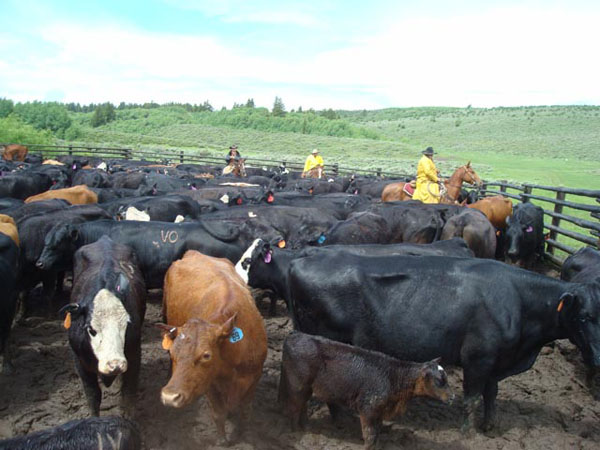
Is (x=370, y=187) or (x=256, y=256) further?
(x=370, y=187)

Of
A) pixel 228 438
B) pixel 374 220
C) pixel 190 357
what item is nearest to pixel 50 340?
pixel 228 438

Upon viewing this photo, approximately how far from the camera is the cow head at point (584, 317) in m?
4.28

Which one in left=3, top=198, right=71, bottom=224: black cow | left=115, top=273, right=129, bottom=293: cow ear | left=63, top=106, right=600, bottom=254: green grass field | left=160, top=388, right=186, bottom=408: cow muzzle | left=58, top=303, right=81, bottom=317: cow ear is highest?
left=115, top=273, right=129, bottom=293: cow ear

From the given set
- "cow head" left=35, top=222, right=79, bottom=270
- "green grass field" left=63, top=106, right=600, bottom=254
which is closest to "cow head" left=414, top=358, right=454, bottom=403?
"cow head" left=35, top=222, right=79, bottom=270

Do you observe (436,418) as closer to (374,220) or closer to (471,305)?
(471,305)

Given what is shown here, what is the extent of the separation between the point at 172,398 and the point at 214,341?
1.69 ft

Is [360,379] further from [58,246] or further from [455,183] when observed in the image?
[455,183]

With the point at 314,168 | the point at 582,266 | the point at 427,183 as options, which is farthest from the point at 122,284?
the point at 314,168

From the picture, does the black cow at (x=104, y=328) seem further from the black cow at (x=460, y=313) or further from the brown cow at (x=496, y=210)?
the brown cow at (x=496, y=210)

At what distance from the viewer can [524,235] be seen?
31.9 ft

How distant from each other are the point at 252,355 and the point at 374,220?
205 inches

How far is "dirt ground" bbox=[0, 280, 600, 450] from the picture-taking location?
14.0ft

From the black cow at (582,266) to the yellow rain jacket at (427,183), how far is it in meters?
5.36

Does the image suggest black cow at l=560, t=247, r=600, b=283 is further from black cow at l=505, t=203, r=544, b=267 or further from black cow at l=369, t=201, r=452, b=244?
black cow at l=505, t=203, r=544, b=267
